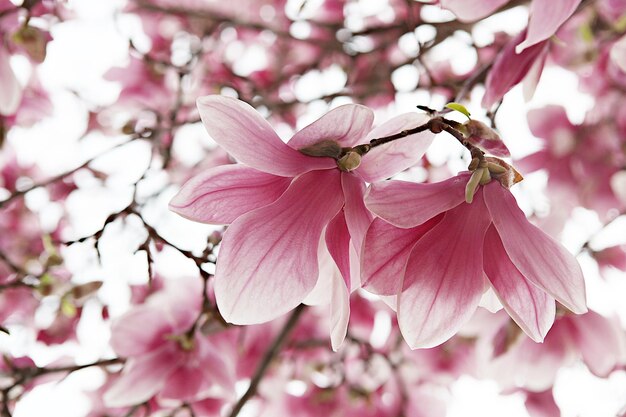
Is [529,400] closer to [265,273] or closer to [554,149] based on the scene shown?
[554,149]

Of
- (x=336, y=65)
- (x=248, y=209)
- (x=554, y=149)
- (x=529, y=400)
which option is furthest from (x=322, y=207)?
(x=336, y=65)

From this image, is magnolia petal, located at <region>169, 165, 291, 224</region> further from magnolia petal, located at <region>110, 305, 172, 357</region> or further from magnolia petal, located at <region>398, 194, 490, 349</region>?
magnolia petal, located at <region>110, 305, 172, 357</region>

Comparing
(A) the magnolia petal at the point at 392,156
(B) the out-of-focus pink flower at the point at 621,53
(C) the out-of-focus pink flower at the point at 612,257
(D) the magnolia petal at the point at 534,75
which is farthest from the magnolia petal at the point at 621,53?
(C) the out-of-focus pink flower at the point at 612,257

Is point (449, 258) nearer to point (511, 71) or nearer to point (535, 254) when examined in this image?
point (535, 254)

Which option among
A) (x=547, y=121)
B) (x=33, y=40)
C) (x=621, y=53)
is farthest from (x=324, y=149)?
(x=547, y=121)

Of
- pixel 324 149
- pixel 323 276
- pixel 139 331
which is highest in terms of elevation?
pixel 324 149

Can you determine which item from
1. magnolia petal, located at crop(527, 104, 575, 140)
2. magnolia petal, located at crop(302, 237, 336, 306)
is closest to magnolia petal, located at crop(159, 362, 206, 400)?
magnolia petal, located at crop(302, 237, 336, 306)
